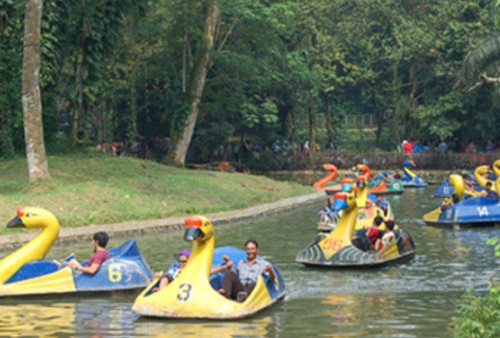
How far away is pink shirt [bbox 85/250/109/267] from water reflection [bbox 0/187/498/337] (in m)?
0.65

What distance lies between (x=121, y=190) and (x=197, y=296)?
17.6m

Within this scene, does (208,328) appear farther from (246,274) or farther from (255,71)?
(255,71)

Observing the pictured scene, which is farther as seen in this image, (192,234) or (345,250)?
(345,250)

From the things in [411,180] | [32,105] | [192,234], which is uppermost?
[32,105]

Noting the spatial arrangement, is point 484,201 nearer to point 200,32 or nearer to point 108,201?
point 108,201

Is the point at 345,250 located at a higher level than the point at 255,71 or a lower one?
lower

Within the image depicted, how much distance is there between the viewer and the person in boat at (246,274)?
1482 cm

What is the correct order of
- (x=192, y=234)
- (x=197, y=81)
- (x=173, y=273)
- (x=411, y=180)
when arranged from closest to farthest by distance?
(x=192, y=234) < (x=173, y=273) < (x=197, y=81) < (x=411, y=180)

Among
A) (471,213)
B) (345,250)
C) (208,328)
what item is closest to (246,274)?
(208,328)

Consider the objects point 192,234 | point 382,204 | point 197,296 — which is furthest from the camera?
point 382,204

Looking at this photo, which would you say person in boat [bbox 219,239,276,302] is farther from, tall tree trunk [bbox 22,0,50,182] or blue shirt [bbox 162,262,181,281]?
tall tree trunk [bbox 22,0,50,182]

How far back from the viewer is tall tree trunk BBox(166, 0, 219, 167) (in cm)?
4331

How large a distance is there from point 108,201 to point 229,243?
608 centimetres

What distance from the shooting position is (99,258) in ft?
55.2
